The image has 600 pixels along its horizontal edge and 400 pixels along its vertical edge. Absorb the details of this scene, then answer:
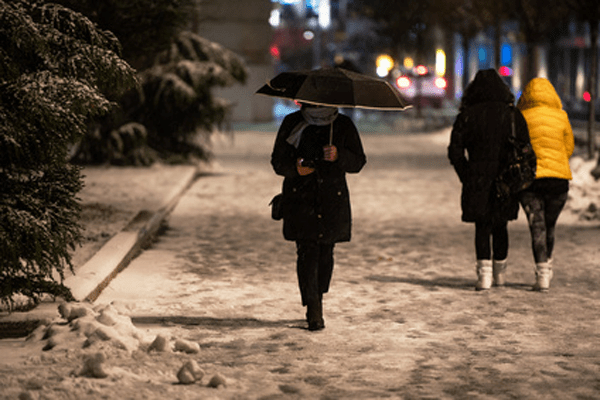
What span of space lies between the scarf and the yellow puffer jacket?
2.44 m

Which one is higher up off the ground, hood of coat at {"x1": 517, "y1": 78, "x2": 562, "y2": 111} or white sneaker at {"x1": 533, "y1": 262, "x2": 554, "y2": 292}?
hood of coat at {"x1": 517, "y1": 78, "x2": 562, "y2": 111}

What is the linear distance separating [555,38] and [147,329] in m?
58.1

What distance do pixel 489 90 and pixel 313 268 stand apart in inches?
95.8

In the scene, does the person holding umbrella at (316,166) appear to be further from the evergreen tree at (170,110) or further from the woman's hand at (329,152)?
the evergreen tree at (170,110)

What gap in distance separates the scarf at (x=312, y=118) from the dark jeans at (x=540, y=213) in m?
2.53

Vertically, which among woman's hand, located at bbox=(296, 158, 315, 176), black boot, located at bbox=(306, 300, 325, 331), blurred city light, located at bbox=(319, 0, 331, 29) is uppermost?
blurred city light, located at bbox=(319, 0, 331, 29)

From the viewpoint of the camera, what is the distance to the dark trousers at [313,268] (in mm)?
7691

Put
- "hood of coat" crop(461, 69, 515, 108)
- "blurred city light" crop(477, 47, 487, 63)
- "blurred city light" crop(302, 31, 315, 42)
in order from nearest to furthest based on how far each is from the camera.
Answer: "hood of coat" crop(461, 69, 515, 108)
"blurred city light" crop(477, 47, 487, 63)
"blurred city light" crop(302, 31, 315, 42)

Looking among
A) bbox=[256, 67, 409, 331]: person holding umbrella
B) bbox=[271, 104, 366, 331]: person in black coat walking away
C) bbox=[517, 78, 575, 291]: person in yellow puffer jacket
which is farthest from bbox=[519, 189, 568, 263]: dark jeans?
bbox=[271, 104, 366, 331]: person in black coat walking away

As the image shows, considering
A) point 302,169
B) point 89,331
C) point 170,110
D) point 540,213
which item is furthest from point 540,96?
point 170,110

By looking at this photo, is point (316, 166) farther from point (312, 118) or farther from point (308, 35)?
point (308, 35)

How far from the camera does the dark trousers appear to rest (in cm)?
769

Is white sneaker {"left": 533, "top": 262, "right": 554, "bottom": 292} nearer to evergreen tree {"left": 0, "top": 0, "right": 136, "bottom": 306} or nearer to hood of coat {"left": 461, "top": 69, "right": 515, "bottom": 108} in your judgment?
hood of coat {"left": 461, "top": 69, "right": 515, "bottom": 108}

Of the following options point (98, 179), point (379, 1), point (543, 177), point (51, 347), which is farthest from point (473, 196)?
point (379, 1)
